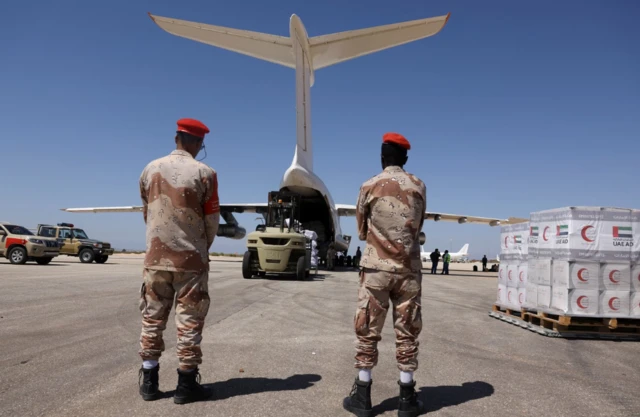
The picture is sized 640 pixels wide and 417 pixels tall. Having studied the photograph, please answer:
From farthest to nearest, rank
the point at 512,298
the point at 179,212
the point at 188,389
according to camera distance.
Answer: the point at 512,298, the point at 179,212, the point at 188,389

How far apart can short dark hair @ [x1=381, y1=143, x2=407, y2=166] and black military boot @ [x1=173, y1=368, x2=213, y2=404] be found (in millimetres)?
2145

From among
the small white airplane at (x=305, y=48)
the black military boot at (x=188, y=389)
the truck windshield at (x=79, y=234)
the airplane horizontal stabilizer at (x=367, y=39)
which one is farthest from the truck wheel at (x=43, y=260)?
the black military boot at (x=188, y=389)

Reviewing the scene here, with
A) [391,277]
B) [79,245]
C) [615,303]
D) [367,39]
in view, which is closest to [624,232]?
[615,303]

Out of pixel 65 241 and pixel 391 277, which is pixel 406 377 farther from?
pixel 65 241

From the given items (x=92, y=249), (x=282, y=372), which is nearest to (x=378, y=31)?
(x=282, y=372)

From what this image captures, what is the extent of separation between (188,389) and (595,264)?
572cm

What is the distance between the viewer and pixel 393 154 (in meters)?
3.56

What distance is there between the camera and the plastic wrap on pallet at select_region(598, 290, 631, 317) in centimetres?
630

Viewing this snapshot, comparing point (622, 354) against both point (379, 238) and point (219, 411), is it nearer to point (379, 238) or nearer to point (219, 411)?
point (379, 238)

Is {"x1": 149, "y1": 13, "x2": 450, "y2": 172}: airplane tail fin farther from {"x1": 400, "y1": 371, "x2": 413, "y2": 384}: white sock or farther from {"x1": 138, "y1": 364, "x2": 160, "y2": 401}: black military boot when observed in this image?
{"x1": 138, "y1": 364, "x2": 160, "y2": 401}: black military boot

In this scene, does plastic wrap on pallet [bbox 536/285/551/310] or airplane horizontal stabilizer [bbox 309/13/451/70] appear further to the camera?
airplane horizontal stabilizer [bbox 309/13/451/70]

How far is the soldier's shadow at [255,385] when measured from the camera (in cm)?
340

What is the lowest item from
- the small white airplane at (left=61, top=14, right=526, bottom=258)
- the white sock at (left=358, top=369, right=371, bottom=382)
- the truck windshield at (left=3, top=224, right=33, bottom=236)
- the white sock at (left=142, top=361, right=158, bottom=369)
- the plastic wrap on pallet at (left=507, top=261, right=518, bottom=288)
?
the white sock at (left=142, top=361, right=158, bottom=369)

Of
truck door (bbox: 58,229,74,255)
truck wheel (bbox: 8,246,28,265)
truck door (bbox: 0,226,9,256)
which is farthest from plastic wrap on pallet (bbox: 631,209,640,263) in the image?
truck door (bbox: 58,229,74,255)
